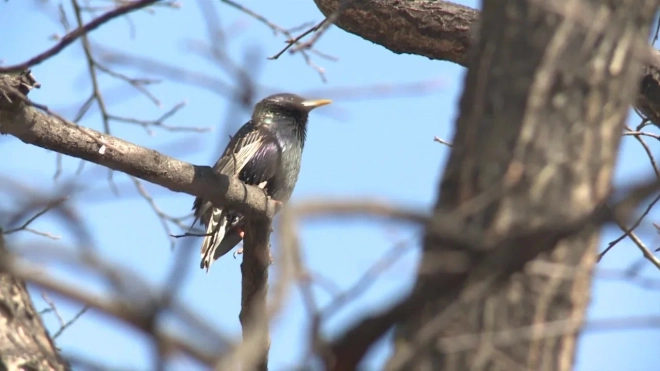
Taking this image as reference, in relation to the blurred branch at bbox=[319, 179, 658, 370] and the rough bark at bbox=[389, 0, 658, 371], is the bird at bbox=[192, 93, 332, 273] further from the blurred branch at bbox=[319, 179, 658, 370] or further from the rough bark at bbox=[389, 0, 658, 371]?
the blurred branch at bbox=[319, 179, 658, 370]

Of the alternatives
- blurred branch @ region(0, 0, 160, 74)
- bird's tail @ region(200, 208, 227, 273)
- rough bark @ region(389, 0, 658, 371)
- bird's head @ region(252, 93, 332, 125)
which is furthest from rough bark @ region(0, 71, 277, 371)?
bird's head @ region(252, 93, 332, 125)

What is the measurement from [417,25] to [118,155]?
88.2 inches

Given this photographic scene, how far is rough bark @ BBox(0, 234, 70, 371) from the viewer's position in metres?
3.11

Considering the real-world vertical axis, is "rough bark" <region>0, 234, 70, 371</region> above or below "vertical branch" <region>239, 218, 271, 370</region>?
below

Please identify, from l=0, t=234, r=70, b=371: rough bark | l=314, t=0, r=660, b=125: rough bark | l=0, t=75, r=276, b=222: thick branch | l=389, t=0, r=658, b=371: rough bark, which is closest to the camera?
l=389, t=0, r=658, b=371: rough bark

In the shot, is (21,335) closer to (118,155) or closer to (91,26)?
(118,155)

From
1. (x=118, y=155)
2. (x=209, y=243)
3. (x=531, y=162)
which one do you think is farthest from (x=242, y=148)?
(x=531, y=162)

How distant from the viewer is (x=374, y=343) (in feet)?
5.74

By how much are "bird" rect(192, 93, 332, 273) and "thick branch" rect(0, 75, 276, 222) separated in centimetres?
104

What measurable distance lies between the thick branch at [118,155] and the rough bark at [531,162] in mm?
2067

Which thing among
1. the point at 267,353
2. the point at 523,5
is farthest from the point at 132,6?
the point at 267,353

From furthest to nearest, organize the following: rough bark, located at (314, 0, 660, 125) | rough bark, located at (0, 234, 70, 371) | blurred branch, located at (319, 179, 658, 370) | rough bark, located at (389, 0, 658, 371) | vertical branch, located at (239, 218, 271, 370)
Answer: rough bark, located at (314, 0, 660, 125), vertical branch, located at (239, 218, 271, 370), rough bark, located at (0, 234, 70, 371), rough bark, located at (389, 0, 658, 371), blurred branch, located at (319, 179, 658, 370)

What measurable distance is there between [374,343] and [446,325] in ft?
0.67

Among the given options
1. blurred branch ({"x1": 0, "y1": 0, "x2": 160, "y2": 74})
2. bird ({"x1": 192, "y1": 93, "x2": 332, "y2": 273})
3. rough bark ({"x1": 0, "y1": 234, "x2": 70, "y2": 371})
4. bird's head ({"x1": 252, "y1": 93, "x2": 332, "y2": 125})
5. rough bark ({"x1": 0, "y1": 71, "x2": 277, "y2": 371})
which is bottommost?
rough bark ({"x1": 0, "y1": 234, "x2": 70, "y2": 371})
